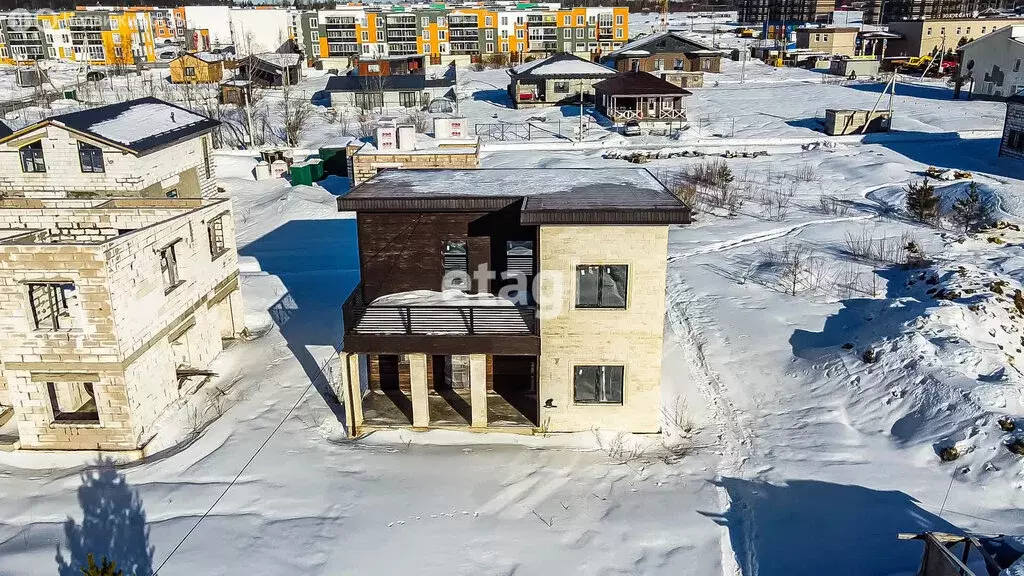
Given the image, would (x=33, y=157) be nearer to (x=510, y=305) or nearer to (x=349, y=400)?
(x=349, y=400)

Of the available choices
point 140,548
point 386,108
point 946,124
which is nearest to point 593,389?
point 140,548

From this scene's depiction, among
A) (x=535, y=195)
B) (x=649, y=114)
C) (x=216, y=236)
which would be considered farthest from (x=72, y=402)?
(x=649, y=114)

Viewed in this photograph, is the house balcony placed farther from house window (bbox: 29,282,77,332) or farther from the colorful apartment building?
the colorful apartment building

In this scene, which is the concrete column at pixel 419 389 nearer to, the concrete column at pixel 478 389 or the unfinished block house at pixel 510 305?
the unfinished block house at pixel 510 305

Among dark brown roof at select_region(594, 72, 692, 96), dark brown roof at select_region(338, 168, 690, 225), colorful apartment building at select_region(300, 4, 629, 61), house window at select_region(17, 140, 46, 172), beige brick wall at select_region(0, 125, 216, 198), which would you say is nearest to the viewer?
dark brown roof at select_region(338, 168, 690, 225)

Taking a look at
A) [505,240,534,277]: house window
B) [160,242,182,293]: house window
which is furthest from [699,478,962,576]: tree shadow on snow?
[160,242,182,293]: house window

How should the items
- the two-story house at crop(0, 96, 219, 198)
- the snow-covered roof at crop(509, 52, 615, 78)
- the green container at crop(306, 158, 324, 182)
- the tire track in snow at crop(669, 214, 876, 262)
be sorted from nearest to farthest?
the two-story house at crop(0, 96, 219, 198), the tire track in snow at crop(669, 214, 876, 262), the green container at crop(306, 158, 324, 182), the snow-covered roof at crop(509, 52, 615, 78)

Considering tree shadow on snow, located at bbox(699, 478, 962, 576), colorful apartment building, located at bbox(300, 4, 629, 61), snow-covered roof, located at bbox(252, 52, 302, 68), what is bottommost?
tree shadow on snow, located at bbox(699, 478, 962, 576)
